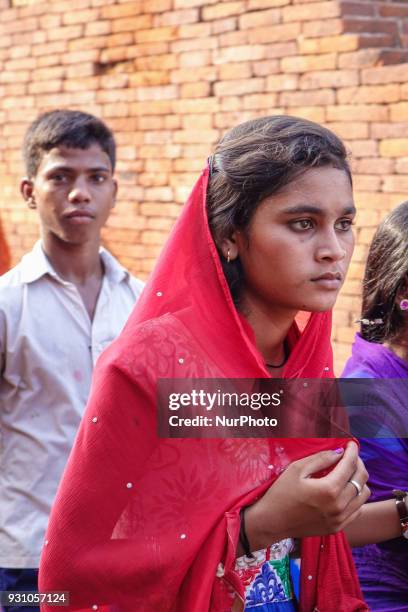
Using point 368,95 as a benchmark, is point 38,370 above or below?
below

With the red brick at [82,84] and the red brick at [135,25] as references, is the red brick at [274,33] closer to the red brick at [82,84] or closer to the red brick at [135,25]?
the red brick at [135,25]

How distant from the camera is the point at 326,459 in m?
1.87

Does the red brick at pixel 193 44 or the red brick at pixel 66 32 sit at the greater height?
the red brick at pixel 66 32

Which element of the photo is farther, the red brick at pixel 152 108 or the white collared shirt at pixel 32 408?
the red brick at pixel 152 108

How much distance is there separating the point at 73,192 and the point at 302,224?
162 centimetres

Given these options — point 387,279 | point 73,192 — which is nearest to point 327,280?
point 387,279

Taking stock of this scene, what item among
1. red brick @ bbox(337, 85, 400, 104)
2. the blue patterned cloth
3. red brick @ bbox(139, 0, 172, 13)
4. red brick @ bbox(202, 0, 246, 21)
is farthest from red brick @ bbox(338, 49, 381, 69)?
the blue patterned cloth

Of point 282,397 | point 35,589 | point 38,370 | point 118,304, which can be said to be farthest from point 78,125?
point 282,397

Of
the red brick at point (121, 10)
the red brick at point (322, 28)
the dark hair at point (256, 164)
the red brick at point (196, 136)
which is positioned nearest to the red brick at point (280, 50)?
the red brick at point (322, 28)

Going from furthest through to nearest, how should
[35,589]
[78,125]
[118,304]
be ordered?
[78,125] → [118,304] → [35,589]

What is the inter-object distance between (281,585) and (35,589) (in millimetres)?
1073

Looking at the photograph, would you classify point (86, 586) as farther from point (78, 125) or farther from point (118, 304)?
point (78, 125)

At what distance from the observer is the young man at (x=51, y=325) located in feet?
9.50

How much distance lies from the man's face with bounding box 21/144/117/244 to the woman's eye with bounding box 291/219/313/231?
1.53 m
